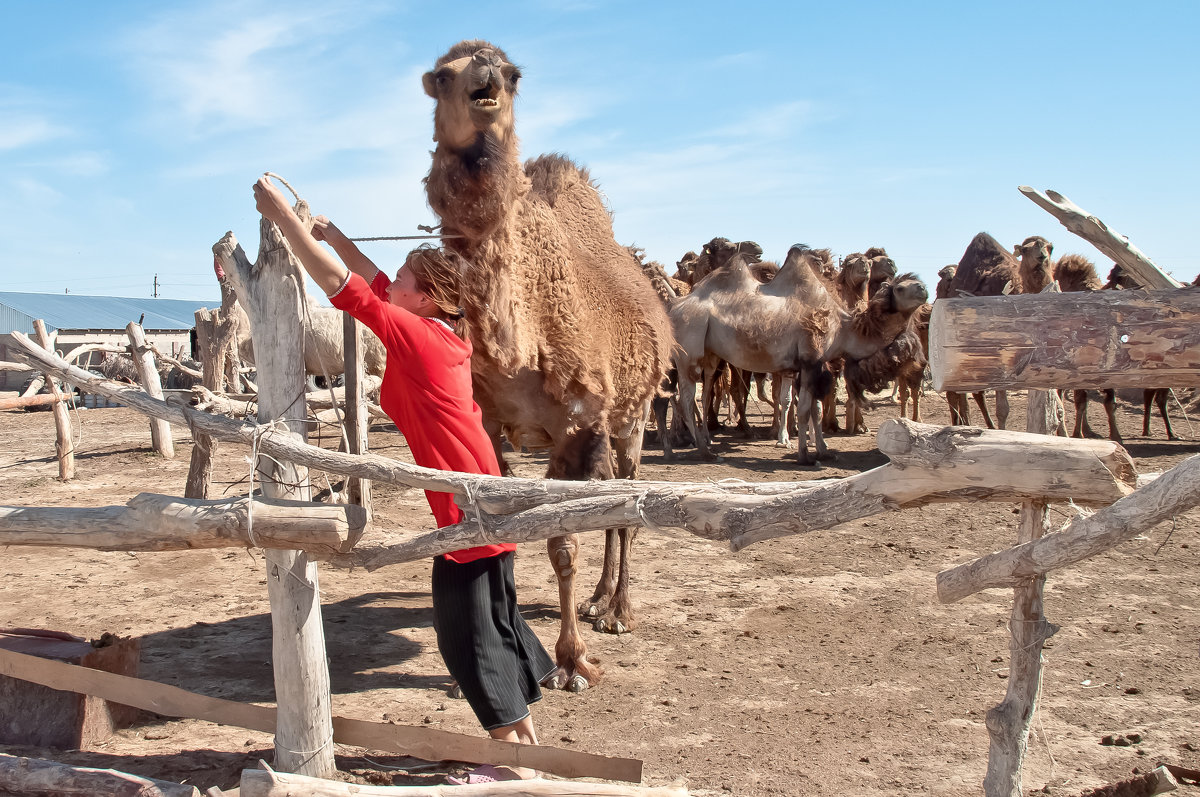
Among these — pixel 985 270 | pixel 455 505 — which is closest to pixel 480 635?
pixel 455 505

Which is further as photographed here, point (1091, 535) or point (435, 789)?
point (435, 789)

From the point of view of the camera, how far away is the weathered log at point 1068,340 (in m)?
2.62

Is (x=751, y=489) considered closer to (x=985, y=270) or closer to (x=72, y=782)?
(x=72, y=782)

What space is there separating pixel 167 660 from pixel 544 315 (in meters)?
2.64

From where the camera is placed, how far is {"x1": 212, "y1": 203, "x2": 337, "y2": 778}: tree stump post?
2.98m

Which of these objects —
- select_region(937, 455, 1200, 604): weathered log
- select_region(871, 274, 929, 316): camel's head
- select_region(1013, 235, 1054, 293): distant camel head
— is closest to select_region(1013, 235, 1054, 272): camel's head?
select_region(1013, 235, 1054, 293): distant camel head

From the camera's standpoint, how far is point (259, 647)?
4848mm

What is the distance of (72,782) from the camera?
9.36 feet

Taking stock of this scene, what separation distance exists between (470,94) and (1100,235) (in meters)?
2.58

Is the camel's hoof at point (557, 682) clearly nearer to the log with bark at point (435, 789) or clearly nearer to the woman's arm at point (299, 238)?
the log with bark at point (435, 789)

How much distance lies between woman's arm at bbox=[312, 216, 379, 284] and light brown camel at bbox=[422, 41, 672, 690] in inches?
16.7

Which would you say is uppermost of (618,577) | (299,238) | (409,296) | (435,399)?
(299,238)

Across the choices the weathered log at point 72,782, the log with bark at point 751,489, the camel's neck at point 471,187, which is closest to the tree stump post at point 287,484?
the log with bark at point 751,489

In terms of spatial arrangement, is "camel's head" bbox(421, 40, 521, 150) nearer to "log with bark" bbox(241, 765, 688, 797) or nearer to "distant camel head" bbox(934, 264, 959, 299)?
"log with bark" bbox(241, 765, 688, 797)
